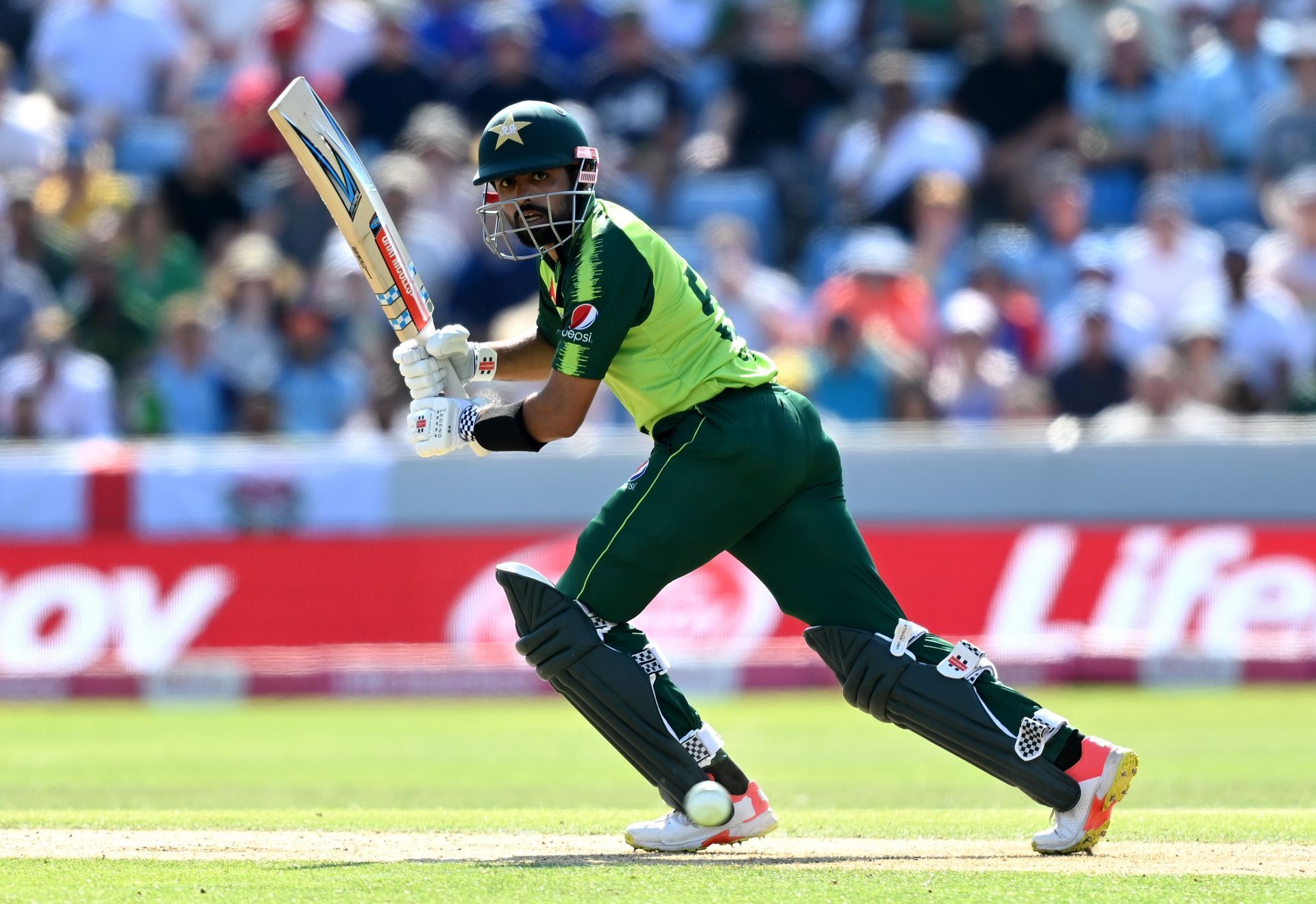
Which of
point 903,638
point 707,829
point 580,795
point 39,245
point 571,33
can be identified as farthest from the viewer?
point 571,33

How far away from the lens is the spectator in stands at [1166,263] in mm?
12203

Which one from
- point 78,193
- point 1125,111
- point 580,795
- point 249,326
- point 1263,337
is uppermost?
point 1125,111

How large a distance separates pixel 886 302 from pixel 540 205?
7.41 m

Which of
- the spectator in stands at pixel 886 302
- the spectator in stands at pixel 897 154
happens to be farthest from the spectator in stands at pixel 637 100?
the spectator in stands at pixel 886 302

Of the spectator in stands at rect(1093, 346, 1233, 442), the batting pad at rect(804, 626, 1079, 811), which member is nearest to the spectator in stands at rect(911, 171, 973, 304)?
the spectator in stands at rect(1093, 346, 1233, 442)

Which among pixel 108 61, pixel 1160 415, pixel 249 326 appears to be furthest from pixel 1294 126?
pixel 108 61

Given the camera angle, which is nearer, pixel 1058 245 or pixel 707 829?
pixel 707 829

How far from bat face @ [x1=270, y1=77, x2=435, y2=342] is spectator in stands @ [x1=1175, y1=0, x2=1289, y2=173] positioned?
9138 mm

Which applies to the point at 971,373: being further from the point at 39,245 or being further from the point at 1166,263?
the point at 39,245

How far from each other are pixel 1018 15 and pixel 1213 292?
265cm

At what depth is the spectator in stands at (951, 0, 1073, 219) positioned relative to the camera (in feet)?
44.0

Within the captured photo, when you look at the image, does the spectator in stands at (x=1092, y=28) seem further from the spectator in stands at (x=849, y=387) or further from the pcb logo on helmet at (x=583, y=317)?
the pcb logo on helmet at (x=583, y=317)

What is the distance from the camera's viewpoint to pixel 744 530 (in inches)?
195

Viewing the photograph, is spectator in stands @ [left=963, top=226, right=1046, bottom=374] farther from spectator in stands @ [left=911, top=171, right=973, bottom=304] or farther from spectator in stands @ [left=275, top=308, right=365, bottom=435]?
spectator in stands @ [left=275, top=308, right=365, bottom=435]
